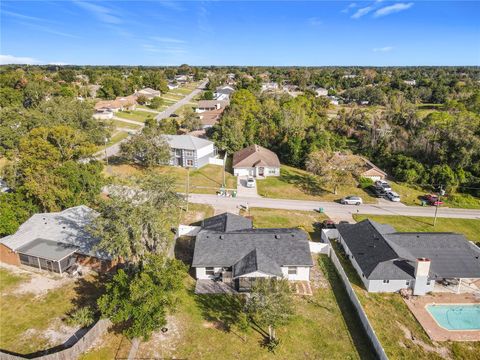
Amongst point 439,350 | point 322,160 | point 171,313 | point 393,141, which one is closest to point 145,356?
point 171,313

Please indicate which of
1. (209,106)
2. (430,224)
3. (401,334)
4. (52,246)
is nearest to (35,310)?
(52,246)

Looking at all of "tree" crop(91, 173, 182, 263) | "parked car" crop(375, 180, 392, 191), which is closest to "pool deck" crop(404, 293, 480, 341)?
"tree" crop(91, 173, 182, 263)

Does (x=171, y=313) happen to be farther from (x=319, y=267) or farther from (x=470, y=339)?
(x=470, y=339)

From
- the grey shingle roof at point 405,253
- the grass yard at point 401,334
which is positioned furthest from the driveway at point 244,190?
the grass yard at point 401,334

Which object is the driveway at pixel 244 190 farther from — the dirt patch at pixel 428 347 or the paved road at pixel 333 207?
the dirt patch at pixel 428 347

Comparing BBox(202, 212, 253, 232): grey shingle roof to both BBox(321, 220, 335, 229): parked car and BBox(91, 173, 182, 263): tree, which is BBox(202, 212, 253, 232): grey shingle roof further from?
BBox(321, 220, 335, 229): parked car

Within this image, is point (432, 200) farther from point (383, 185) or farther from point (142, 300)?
point (142, 300)
